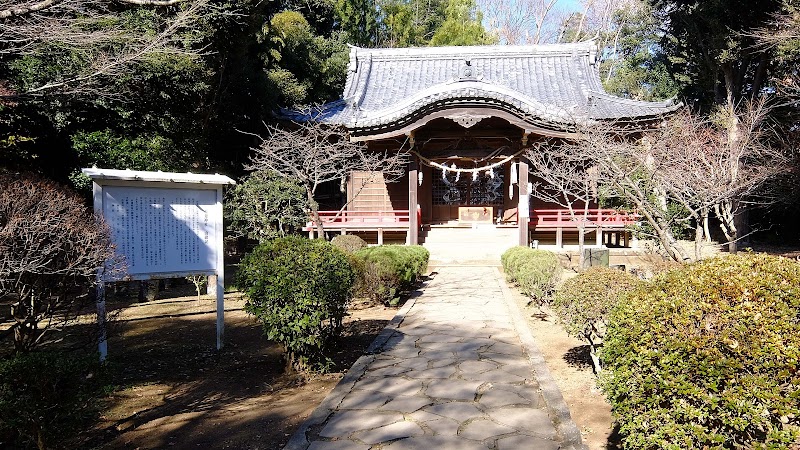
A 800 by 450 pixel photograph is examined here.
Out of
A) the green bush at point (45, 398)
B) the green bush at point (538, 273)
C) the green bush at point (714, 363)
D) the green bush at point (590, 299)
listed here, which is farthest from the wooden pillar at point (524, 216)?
the green bush at point (45, 398)

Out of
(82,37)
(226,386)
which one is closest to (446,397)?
(226,386)

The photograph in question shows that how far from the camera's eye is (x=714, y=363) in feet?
8.52

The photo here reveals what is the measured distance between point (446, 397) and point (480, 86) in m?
11.4

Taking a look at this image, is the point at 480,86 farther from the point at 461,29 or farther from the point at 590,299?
the point at 461,29

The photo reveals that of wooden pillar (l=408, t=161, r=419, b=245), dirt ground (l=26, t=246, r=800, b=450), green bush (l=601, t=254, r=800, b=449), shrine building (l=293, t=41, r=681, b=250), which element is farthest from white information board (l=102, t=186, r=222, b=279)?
wooden pillar (l=408, t=161, r=419, b=245)

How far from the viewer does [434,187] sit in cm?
1853

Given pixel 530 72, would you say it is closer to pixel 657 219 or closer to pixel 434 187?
pixel 434 187

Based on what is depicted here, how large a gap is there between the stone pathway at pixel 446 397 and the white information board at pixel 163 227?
2.34 metres

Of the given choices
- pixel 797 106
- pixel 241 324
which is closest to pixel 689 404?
pixel 241 324

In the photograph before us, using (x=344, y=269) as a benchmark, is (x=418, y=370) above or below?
below

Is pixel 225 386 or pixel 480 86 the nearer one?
pixel 225 386

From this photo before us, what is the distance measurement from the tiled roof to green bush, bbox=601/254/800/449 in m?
10.2

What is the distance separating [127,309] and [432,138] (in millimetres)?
9852

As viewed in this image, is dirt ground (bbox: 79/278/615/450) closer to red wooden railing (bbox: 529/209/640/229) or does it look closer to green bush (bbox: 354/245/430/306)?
green bush (bbox: 354/245/430/306)
